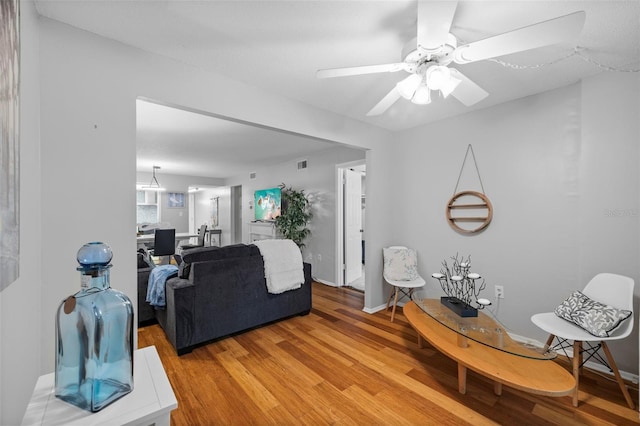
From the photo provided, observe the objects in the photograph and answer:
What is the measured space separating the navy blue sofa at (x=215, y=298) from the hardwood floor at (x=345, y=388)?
16 cm

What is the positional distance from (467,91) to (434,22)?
0.64 meters

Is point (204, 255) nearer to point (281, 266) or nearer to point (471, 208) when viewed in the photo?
point (281, 266)

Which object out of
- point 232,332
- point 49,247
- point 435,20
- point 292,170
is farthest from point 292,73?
point 292,170

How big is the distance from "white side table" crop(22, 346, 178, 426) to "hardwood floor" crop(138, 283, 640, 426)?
1119mm

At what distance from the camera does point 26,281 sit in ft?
3.72

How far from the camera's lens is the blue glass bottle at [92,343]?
0.73 meters

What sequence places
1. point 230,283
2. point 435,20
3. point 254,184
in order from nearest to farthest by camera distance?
point 435,20, point 230,283, point 254,184

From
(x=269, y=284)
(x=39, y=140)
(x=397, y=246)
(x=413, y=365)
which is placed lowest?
(x=413, y=365)

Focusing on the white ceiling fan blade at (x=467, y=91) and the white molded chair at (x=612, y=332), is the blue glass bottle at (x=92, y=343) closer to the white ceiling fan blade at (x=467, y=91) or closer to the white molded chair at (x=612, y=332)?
the white ceiling fan blade at (x=467, y=91)

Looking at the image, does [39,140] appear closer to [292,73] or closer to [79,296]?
[79,296]

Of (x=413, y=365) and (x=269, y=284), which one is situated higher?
(x=269, y=284)

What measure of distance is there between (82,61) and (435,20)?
78.1 inches

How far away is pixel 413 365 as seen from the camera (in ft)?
7.45

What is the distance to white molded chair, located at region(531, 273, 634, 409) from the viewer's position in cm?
183
